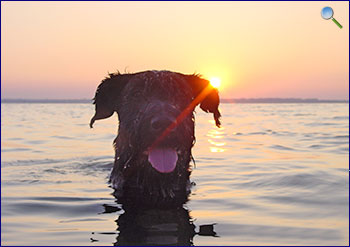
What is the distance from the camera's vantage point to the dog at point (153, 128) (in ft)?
19.3

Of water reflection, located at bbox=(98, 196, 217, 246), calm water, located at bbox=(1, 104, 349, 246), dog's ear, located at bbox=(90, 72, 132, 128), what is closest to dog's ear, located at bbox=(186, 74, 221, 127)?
dog's ear, located at bbox=(90, 72, 132, 128)

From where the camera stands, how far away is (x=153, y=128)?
5.66m

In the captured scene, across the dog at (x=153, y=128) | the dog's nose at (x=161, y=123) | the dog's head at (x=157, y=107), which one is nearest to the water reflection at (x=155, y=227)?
the dog at (x=153, y=128)

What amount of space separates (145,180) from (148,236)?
1.52 m

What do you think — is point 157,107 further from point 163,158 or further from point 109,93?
point 109,93

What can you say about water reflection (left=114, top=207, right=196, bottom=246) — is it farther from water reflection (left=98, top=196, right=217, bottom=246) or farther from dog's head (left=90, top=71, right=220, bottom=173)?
dog's head (left=90, top=71, right=220, bottom=173)

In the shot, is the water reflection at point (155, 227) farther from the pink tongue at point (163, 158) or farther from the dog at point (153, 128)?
the pink tongue at point (163, 158)

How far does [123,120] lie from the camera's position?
6.70 m

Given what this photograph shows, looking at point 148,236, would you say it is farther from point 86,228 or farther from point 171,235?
point 86,228

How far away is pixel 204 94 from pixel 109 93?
157 cm

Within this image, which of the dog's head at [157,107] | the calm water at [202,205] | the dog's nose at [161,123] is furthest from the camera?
the dog's head at [157,107]

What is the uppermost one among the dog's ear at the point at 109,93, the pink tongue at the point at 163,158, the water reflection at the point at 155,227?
the dog's ear at the point at 109,93

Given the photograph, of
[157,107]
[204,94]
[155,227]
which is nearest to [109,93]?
[204,94]

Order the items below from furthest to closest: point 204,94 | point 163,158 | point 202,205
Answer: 1. point 204,94
2. point 202,205
3. point 163,158
